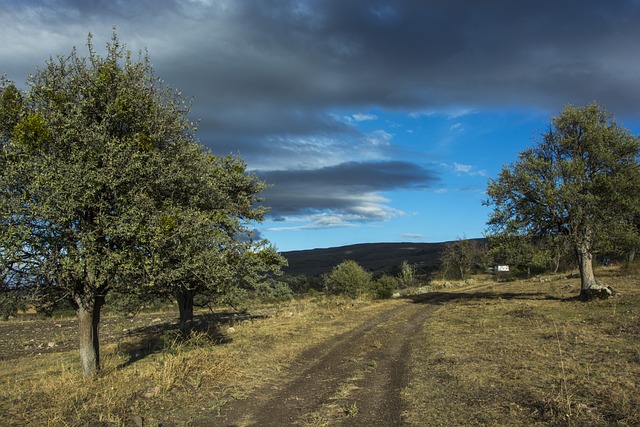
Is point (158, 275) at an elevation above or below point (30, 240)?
below

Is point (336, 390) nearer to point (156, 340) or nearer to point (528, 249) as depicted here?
point (156, 340)

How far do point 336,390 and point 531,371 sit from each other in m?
4.44

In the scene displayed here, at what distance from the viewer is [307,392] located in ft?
29.4

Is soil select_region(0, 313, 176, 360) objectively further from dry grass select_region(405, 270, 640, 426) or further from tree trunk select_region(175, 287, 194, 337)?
dry grass select_region(405, 270, 640, 426)

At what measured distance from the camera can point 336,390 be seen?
29.2 feet

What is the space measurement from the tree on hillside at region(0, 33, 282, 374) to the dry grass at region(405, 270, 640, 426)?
22.6 ft

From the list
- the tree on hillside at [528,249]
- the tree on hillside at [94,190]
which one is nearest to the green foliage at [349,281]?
the tree on hillside at [528,249]

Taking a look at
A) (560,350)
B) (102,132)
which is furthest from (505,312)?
(102,132)

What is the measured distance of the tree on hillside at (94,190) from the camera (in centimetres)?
912

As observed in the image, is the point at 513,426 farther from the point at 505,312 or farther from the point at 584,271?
the point at 584,271

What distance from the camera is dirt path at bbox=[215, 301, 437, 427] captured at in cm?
725

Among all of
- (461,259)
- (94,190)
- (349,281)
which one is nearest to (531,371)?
(94,190)

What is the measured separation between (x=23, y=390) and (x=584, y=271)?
2521cm

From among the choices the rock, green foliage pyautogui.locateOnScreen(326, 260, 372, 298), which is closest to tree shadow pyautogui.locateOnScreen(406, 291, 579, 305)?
green foliage pyautogui.locateOnScreen(326, 260, 372, 298)
